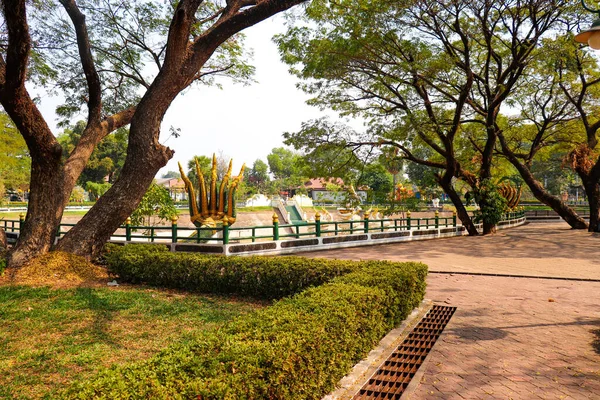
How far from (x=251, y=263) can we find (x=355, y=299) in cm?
374

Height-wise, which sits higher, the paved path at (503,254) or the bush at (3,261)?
the bush at (3,261)

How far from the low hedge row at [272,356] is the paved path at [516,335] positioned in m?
0.87

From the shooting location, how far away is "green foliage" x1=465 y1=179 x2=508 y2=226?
72.3 feet

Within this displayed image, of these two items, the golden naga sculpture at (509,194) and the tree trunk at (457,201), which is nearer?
the tree trunk at (457,201)

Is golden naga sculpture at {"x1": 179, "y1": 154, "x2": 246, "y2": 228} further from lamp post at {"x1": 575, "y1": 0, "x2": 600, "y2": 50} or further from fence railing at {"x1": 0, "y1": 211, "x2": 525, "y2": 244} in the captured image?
lamp post at {"x1": 575, "y1": 0, "x2": 600, "y2": 50}

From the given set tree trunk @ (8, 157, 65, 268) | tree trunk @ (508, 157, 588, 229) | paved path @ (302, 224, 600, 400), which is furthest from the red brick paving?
tree trunk @ (508, 157, 588, 229)

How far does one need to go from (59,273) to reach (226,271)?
4281 millimetres

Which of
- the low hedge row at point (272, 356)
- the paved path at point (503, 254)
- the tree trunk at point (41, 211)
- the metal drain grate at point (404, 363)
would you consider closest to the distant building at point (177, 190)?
the paved path at point (503, 254)

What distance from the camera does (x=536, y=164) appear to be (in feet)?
191

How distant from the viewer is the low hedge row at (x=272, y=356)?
2773 mm

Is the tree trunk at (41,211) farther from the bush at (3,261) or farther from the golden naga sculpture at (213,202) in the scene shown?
the golden naga sculpture at (213,202)

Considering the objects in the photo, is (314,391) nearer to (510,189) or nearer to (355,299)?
(355,299)

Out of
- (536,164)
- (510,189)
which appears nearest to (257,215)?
(510,189)

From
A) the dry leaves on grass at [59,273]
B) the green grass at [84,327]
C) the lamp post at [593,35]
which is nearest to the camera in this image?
the green grass at [84,327]
